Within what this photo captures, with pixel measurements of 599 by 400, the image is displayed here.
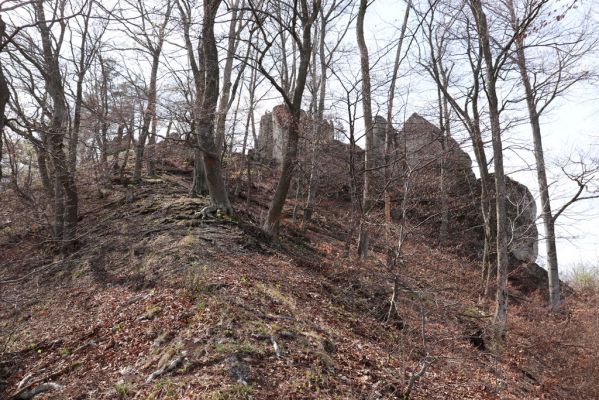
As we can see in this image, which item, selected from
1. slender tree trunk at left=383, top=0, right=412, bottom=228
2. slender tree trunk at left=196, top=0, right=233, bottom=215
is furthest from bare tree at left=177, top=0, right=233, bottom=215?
slender tree trunk at left=383, top=0, right=412, bottom=228

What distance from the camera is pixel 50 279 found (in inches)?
356

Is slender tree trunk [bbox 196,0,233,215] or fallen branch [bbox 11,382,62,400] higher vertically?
slender tree trunk [bbox 196,0,233,215]

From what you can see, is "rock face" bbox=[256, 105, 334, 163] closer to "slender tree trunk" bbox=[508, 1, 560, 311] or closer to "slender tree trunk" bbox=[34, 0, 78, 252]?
"slender tree trunk" bbox=[34, 0, 78, 252]

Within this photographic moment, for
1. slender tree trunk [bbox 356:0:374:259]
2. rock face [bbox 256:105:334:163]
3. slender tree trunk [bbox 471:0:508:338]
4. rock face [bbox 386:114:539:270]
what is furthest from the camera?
rock face [bbox 256:105:334:163]

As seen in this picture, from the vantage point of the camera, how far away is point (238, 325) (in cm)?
527

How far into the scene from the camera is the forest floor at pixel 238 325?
4.58 m

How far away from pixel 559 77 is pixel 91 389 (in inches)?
491

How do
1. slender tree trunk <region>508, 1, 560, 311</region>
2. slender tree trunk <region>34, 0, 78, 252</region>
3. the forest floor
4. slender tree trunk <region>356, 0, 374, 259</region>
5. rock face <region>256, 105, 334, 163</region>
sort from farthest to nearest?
1. rock face <region>256, 105, 334, 163</region>
2. slender tree trunk <region>508, 1, 560, 311</region>
3. slender tree trunk <region>356, 0, 374, 259</region>
4. slender tree trunk <region>34, 0, 78, 252</region>
5. the forest floor

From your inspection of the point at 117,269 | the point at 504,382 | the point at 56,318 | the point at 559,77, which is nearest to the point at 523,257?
the point at 559,77

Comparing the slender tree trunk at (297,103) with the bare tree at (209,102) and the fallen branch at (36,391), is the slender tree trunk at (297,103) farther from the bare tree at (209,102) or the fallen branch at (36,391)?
the fallen branch at (36,391)

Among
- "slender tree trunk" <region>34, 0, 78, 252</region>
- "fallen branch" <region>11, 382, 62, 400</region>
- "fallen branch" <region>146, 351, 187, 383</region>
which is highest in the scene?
"slender tree trunk" <region>34, 0, 78, 252</region>

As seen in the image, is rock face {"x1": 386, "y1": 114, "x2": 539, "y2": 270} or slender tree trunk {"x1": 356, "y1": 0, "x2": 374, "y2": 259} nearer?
slender tree trunk {"x1": 356, "y1": 0, "x2": 374, "y2": 259}

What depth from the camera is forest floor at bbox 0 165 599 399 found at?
15.0 ft

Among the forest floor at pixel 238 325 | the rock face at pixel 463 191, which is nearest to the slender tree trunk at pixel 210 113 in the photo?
the forest floor at pixel 238 325
